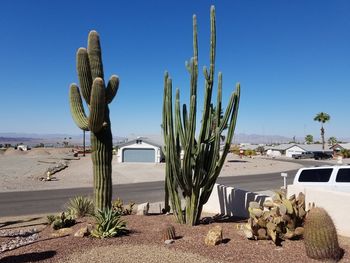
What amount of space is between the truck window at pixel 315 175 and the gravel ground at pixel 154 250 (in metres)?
5.20

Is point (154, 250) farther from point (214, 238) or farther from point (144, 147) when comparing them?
point (144, 147)

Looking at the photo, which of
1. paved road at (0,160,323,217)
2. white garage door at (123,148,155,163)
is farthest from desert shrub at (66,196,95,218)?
white garage door at (123,148,155,163)

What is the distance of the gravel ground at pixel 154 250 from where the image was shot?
7203mm

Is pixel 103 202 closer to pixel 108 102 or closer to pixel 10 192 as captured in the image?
pixel 108 102

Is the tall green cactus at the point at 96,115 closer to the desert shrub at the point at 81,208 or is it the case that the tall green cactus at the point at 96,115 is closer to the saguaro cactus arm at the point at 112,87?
the saguaro cactus arm at the point at 112,87

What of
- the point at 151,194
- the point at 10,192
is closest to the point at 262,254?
the point at 151,194

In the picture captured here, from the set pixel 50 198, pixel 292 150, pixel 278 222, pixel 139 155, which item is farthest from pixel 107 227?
pixel 292 150

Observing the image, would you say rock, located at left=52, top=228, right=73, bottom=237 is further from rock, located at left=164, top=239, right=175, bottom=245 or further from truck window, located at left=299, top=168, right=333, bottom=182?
truck window, located at left=299, top=168, right=333, bottom=182

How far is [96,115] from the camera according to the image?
33.9 feet

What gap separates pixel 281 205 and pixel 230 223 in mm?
2732

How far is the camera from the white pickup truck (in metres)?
13.3

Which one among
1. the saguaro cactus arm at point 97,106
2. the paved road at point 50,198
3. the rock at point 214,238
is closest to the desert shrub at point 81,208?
the saguaro cactus arm at point 97,106

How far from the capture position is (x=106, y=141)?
35.6 feet

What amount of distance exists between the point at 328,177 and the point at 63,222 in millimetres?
9527
